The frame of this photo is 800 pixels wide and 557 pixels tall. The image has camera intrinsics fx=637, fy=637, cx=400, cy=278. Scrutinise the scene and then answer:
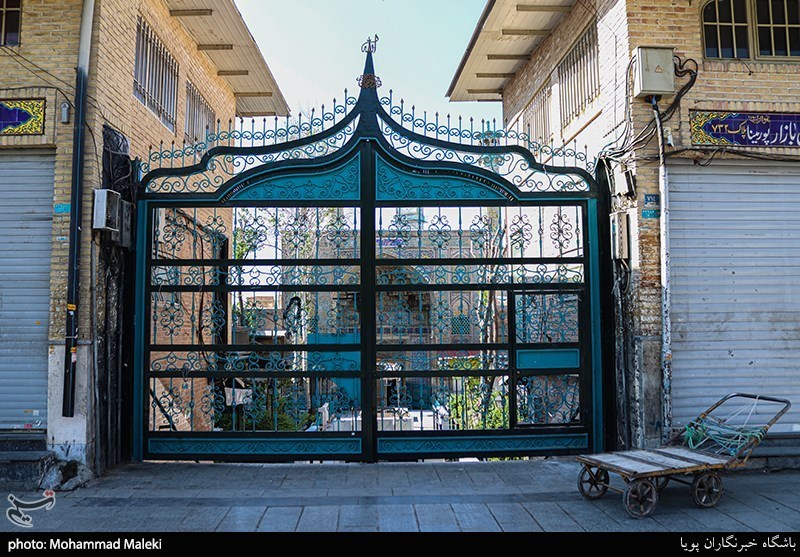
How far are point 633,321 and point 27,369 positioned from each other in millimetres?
6267

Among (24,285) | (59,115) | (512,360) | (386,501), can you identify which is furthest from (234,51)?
(386,501)

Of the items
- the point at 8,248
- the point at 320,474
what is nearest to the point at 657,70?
the point at 320,474

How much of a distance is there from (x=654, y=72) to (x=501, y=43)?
4.47 m

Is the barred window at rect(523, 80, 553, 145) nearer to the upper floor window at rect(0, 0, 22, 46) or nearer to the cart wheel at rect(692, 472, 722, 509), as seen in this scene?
the cart wheel at rect(692, 472, 722, 509)

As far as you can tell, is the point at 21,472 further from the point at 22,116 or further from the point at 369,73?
the point at 369,73

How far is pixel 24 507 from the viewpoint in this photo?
18.0 ft

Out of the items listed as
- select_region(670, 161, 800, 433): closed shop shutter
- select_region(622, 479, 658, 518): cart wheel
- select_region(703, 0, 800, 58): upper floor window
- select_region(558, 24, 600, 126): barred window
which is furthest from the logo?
select_region(703, 0, 800, 58): upper floor window

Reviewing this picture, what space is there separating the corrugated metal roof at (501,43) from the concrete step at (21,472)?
7.93m

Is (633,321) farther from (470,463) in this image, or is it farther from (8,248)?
(8,248)

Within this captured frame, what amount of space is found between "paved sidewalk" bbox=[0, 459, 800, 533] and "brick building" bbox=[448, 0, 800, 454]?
1.07m

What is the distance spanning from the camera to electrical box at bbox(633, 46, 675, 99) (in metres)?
6.59

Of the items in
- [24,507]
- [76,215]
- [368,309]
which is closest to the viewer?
[24,507]

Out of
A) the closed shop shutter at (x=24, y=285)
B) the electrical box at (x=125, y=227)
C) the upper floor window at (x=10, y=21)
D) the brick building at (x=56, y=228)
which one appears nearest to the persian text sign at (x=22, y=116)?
the brick building at (x=56, y=228)

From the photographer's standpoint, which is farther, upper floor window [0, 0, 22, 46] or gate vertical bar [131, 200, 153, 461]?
gate vertical bar [131, 200, 153, 461]
